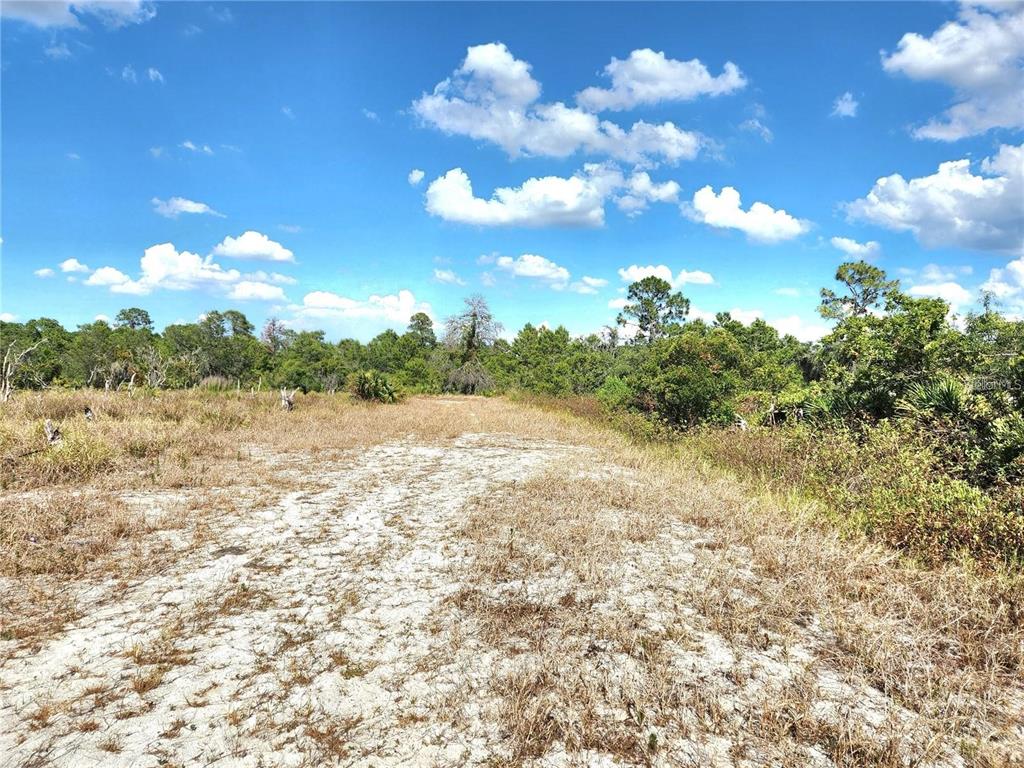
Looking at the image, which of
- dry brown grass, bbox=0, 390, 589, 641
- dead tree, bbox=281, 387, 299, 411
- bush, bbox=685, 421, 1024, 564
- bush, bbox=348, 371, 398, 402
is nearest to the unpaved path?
dry brown grass, bbox=0, 390, 589, 641

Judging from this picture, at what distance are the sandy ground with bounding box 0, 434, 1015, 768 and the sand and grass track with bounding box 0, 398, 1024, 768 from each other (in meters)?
0.02

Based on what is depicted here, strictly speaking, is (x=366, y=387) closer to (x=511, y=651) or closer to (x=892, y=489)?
(x=892, y=489)

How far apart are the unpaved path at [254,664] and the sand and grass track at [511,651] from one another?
0.02m

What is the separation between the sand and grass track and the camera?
2439 millimetres

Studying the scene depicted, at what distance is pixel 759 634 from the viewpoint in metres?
3.44

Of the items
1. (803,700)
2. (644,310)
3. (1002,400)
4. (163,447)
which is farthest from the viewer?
(644,310)

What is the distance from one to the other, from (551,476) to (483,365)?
3267 centimetres

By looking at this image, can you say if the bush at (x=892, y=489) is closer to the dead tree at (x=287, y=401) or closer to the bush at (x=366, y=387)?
the dead tree at (x=287, y=401)

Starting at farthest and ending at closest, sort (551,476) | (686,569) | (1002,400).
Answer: (551,476), (1002,400), (686,569)

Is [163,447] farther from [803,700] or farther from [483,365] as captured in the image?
[483,365]

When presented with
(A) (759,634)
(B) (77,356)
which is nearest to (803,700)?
(A) (759,634)

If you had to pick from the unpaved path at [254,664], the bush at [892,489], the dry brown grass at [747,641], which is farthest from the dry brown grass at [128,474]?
the bush at [892,489]

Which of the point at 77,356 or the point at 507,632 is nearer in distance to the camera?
the point at 507,632

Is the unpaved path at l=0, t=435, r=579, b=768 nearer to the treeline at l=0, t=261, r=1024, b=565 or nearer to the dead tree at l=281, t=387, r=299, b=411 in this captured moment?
the treeline at l=0, t=261, r=1024, b=565
